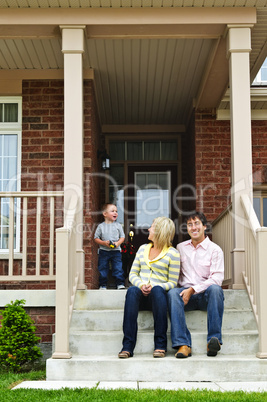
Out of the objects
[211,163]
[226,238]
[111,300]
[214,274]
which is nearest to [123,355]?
[111,300]

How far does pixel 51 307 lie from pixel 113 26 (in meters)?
3.03

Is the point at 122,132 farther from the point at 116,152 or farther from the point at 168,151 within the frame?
the point at 168,151

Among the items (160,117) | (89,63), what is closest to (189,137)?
(160,117)

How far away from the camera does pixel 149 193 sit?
10008mm

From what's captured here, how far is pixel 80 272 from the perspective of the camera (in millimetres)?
5844

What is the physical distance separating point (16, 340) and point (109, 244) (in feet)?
6.82

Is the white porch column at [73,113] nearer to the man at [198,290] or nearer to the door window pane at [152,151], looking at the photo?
the man at [198,290]

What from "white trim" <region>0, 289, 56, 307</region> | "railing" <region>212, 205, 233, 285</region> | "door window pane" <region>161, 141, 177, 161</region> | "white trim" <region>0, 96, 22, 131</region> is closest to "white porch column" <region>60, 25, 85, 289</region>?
"white trim" <region>0, 289, 56, 307</region>

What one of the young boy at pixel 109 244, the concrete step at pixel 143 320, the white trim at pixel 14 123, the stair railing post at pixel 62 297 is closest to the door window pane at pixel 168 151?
the white trim at pixel 14 123

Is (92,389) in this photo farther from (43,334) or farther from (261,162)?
(261,162)

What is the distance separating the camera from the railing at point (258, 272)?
187 inches

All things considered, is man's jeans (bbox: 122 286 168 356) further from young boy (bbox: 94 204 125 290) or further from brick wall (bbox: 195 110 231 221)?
brick wall (bbox: 195 110 231 221)

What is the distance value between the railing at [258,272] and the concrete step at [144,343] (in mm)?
122

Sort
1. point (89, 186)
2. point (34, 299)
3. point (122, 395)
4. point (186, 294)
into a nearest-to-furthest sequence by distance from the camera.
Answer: point (122, 395), point (186, 294), point (34, 299), point (89, 186)
